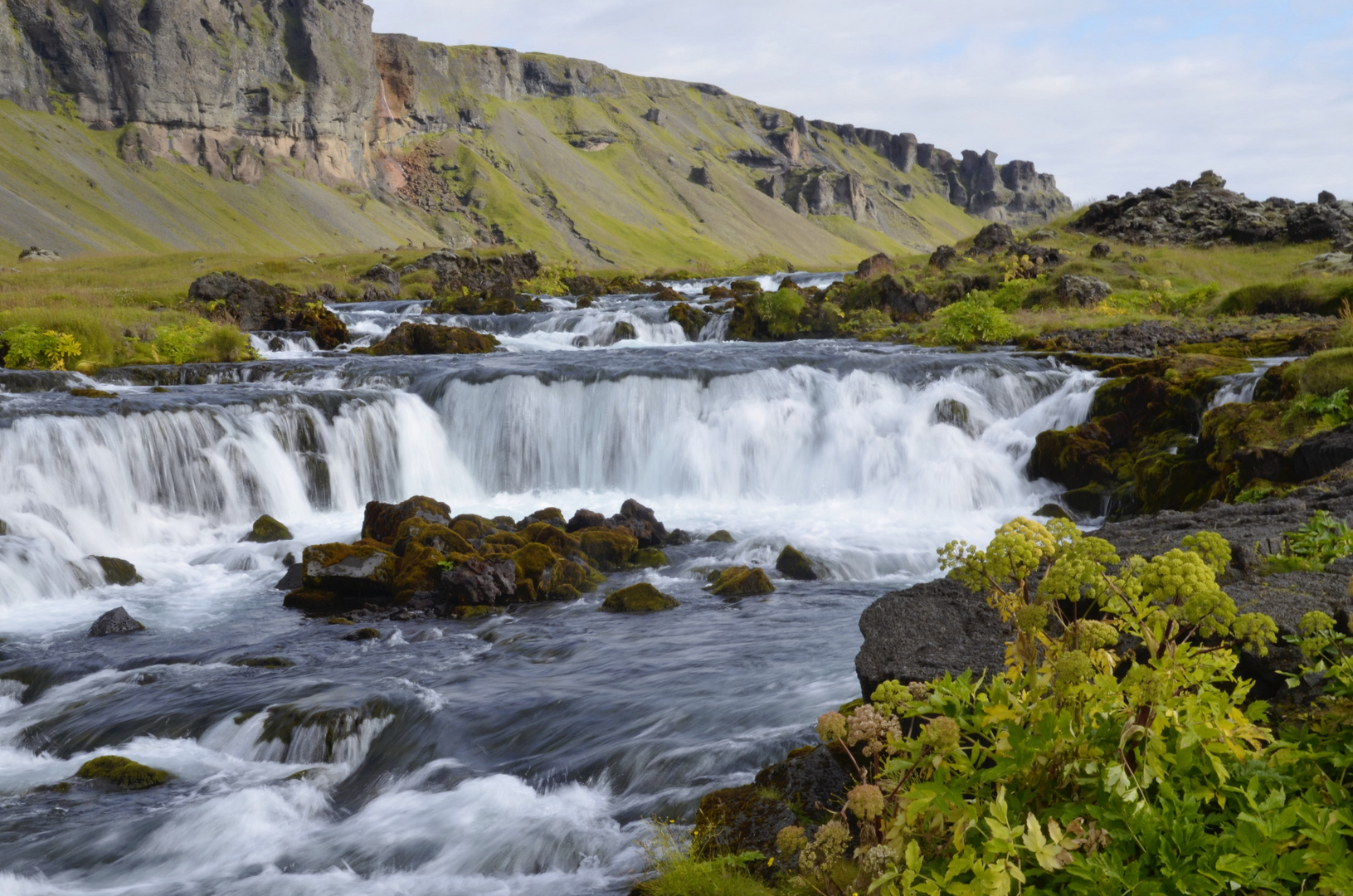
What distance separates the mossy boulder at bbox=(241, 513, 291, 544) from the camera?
16531mm

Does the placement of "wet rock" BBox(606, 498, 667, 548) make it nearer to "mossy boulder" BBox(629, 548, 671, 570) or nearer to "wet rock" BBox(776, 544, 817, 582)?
"mossy boulder" BBox(629, 548, 671, 570)

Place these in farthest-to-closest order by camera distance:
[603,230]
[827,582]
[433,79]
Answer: [433,79] < [603,230] < [827,582]

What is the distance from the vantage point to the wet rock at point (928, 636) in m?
5.39

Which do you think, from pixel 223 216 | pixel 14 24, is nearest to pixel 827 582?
pixel 223 216

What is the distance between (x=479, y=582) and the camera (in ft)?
40.9

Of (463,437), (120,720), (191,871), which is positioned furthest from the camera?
(463,437)

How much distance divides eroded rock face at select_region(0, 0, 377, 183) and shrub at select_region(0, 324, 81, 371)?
349ft

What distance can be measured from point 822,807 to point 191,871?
15.1 feet

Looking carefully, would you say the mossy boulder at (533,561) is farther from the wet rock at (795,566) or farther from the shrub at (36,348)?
the shrub at (36,348)

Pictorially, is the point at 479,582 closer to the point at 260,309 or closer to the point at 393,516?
the point at 393,516

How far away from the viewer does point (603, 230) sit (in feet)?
507

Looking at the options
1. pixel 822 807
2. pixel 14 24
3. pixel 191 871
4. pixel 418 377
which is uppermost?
pixel 14 24

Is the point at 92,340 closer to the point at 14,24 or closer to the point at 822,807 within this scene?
the point at 822,807

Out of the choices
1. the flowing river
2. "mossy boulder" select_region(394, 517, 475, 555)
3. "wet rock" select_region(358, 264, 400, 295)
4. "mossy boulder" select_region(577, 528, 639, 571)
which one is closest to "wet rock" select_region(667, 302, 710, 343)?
the flowing river
